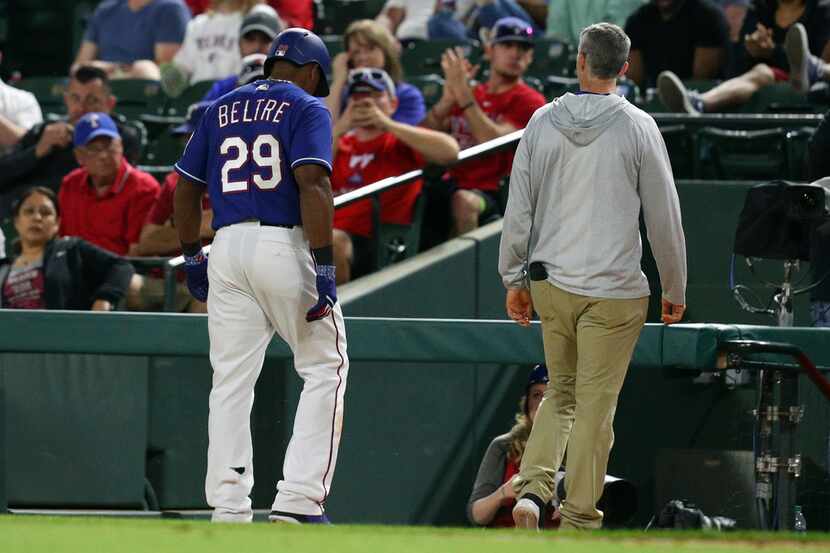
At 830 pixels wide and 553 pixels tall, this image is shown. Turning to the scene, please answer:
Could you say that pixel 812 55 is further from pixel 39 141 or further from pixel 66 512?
pixel 66 512

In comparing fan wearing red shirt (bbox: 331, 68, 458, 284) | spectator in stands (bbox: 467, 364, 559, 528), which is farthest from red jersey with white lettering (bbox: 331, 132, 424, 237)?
spectator in stands (bbox: 467, 364, 559, 528)

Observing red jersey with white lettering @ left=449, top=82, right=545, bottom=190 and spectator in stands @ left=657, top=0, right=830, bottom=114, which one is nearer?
red jersey with white lettering @ left=449, top=82, right=545, bottom=190

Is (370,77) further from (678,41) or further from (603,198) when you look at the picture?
(603,198)

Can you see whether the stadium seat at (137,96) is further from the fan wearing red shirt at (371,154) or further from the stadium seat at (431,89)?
the fan wearing red shirt at (371,154)

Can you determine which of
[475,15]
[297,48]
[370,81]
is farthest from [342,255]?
[475,15]

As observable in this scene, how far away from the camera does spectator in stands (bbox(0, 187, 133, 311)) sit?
7926 millimetres

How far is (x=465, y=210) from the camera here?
8.45 metres

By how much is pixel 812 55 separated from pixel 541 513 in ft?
16.5

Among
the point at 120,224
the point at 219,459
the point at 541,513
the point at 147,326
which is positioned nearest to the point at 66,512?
the point at 147,326

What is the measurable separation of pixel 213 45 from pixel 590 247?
6.51 metres

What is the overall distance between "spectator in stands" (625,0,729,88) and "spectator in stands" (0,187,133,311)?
3.93 m

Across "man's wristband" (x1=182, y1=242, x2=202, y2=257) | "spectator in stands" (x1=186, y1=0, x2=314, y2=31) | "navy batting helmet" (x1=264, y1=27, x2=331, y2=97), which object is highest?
"spectator in stands" (x1=186, y1=0, x2=314, y2=31)

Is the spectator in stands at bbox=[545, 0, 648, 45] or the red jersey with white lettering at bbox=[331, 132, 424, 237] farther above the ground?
the spectator in stands at bbox=[545, 0, 648, 45]

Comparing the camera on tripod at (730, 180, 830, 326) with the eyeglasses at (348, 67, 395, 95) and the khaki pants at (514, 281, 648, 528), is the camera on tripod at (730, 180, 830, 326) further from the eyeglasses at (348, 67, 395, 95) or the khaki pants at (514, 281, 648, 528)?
the eyeglasses at (348, 67, 395, 95)
